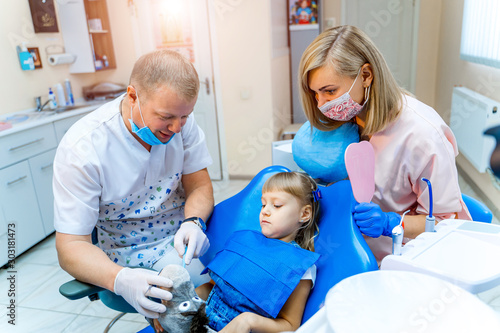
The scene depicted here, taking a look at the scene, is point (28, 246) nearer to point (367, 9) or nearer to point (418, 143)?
point (418, 143)

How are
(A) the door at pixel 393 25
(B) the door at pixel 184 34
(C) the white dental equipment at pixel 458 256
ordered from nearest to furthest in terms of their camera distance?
(C) the white dental equipment at pixel 458 256, (B) the door at pixel 184 34, (A) the door at pixel 393 25

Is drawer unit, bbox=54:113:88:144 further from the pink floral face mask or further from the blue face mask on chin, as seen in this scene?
the pink floral face mask

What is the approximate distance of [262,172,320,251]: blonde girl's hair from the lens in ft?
4.36

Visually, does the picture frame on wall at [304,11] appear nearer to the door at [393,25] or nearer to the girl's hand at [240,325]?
the door at [393,25]

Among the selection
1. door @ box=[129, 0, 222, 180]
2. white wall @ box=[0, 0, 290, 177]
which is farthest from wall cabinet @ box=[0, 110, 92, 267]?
door @ box=[129, 0, 222, 180]

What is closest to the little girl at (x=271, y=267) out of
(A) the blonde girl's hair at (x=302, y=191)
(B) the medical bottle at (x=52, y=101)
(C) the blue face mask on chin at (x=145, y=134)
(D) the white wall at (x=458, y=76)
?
(A) the blonde girl's hair at (x=302, y=191)

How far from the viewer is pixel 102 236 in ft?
5.01

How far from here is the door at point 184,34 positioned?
385 centimetres

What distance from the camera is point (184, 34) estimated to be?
3.93 meters

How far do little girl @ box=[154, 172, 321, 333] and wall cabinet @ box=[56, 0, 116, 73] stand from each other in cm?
316

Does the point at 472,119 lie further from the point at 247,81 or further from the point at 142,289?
the point at 142,289

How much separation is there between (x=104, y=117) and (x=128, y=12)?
313 centimetres

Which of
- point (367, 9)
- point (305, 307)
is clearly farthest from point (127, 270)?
point (367, 9)

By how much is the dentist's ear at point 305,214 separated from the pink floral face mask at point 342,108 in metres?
0.34
